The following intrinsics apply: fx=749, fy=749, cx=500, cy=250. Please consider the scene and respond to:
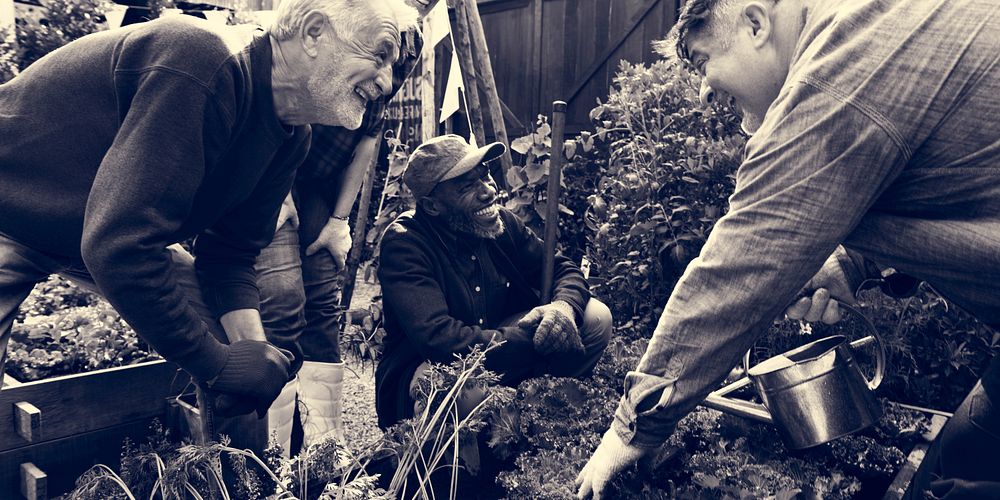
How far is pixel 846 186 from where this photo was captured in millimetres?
1326

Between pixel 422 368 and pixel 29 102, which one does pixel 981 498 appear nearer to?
pixel 422 368

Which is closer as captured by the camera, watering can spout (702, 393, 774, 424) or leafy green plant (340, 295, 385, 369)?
Answer: watering can spout (702, 393, 774, 424)

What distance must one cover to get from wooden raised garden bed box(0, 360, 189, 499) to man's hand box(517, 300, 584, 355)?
1335 mm

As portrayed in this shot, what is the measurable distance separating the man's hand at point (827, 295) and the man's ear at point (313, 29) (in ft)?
5.06

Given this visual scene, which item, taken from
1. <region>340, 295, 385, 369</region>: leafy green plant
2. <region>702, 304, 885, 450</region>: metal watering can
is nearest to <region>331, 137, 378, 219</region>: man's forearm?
<region>340, 295, 385, 369</region>: leafy green plant

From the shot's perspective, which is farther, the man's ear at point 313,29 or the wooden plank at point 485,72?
the wooden plank at point 485,72

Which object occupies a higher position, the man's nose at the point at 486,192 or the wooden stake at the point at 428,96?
the man's nose at the point at 486,192

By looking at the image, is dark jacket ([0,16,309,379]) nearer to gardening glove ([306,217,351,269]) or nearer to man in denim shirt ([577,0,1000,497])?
man in denim shirt ([577,0,1000,497])

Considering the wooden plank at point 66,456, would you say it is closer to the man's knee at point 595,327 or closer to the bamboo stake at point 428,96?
the man's knee at point 595,327

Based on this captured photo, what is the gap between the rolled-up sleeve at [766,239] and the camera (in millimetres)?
1315

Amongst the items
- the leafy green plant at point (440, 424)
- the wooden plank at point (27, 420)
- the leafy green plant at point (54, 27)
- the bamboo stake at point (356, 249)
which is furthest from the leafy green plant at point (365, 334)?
the wooden plank at point (27, 420)

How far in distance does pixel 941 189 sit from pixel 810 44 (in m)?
0.37

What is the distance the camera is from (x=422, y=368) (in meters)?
3.02

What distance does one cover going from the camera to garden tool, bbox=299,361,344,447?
331cm
